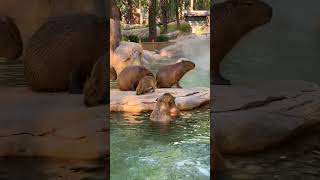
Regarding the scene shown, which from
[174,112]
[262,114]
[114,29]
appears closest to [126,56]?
[114,29]

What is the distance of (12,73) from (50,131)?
484 mm

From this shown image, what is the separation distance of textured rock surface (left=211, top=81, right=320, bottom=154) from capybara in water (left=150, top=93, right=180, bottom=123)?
507 cm

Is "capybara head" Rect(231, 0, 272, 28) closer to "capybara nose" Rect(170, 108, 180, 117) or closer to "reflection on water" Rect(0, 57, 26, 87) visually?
"reflection on water" Rect(0, 57, 26, 87)

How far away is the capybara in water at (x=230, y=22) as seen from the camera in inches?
121

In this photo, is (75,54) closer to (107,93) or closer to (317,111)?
(107,93)

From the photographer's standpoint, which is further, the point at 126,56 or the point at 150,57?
the point at 150,57

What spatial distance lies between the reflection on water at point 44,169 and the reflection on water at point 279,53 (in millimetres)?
1126

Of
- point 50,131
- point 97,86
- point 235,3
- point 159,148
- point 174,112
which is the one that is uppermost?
point 235,3

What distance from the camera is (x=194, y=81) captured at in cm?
1238

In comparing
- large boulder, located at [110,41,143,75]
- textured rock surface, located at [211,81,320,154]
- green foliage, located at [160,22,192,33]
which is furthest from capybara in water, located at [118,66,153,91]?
green foliage, located at [160,22,192,33]

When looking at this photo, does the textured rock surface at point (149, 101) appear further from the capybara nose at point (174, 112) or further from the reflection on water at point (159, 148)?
the capybara nose at point (174, 112)

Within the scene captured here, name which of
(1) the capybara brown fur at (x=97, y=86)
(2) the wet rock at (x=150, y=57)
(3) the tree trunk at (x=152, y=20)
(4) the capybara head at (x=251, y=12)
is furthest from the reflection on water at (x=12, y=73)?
(3) the tree trunk at (x=152, y=20)

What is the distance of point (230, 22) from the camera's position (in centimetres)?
311

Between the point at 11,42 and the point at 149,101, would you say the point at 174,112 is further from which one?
the point at 11,42
